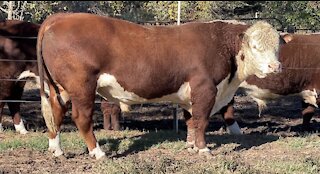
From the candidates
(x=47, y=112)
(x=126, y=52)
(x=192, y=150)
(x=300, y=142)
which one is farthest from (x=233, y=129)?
(x=47, y=112)

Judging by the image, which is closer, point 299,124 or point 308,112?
point 308,112

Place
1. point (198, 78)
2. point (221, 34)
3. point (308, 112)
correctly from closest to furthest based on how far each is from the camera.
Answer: point (198, 78) → point (221, 34) → point (308, 112)

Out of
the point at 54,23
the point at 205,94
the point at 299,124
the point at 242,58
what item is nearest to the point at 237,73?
the point at 242,58

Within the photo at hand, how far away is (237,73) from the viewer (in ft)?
23.7

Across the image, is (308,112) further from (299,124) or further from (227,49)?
(227,49)

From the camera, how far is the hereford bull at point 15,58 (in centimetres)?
887

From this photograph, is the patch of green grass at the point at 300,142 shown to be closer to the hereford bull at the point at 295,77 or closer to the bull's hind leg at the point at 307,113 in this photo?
the hereford bull at the point at 295,77

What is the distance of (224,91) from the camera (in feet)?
23.6

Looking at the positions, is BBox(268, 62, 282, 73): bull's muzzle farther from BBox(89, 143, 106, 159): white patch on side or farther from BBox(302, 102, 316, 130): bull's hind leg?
BBox(302, 102, 316, 130): bull's hind leg

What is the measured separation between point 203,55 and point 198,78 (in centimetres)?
29

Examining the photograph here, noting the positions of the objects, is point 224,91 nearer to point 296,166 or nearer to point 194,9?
point 296,166

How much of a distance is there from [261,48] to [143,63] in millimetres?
1415

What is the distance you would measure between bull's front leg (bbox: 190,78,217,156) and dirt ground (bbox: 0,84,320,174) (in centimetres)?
128

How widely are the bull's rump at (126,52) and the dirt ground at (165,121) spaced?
0.93 m
